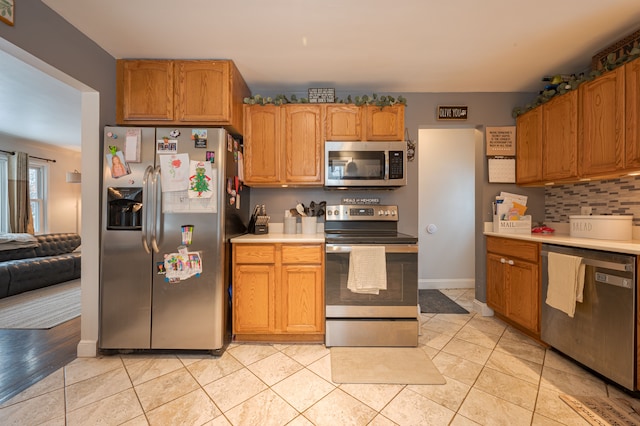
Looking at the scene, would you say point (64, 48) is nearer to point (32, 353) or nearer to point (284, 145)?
point (284, 145)

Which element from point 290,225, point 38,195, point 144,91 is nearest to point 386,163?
point 290,225

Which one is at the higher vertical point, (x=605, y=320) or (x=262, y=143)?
(x=262, y=143)

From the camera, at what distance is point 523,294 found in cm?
229

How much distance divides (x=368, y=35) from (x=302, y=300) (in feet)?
7.15

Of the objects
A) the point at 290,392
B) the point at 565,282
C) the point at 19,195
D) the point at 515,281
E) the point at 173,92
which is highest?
the point at 173,92

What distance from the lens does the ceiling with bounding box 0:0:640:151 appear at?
1.68 metres

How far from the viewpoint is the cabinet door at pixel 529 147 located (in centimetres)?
252

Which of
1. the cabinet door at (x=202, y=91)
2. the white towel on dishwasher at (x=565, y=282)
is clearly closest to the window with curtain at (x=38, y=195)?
the cabinet door at (x=202, y=91)

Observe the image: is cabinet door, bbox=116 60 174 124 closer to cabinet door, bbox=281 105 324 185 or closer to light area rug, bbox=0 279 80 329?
cabinet door, bbox=281 105 324 185

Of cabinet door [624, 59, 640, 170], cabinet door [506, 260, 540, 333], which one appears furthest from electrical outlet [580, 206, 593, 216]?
cabinet door [506, 260, 540, 333]

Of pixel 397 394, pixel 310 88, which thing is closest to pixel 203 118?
pixel 310 88

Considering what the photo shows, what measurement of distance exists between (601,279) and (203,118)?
316 cm

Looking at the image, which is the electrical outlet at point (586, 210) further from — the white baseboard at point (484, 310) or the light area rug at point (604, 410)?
the light area rug at point (604, 410)

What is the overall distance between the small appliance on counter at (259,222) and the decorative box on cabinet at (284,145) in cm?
35
